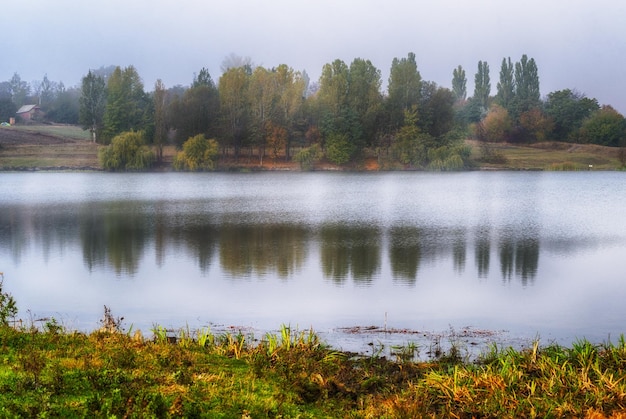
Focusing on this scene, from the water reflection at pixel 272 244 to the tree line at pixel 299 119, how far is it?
5396cm

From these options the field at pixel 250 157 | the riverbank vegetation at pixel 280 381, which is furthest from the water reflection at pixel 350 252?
the field at pixel 250 157

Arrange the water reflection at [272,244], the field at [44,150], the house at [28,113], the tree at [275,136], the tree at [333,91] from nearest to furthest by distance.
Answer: the water reflection at [272,244], the field at [44,150], the tree at [275,136], the tree at [333,91], the house at [28,113]

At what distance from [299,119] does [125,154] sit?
894 inches

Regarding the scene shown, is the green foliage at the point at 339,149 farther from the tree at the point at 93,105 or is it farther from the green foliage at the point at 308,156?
the tree at the point at 93,105

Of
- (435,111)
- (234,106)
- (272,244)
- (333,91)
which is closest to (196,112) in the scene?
(234,106)

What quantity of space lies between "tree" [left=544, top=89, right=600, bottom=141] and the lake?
66.4 metres

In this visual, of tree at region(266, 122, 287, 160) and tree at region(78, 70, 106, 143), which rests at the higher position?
tree at region(78, 70, 106, 143)

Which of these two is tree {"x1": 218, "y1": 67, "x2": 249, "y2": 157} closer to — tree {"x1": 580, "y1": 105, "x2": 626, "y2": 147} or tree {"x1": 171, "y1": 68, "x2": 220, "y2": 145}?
tree {"x1": 171, "y1": 68, "x2": 220, "y2": 145}

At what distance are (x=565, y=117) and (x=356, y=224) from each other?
78.6m

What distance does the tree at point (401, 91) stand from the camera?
86688mm

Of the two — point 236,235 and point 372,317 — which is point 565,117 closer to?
point 236,235

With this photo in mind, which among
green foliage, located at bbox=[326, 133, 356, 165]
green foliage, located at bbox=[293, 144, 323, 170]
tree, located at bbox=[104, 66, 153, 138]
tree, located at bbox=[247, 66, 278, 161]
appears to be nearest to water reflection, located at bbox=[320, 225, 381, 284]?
green foliage, located at bbox=[293, 144, 323, 170]

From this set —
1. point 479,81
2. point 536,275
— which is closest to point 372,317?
point 536,275

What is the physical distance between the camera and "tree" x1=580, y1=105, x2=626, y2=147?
299 feet
